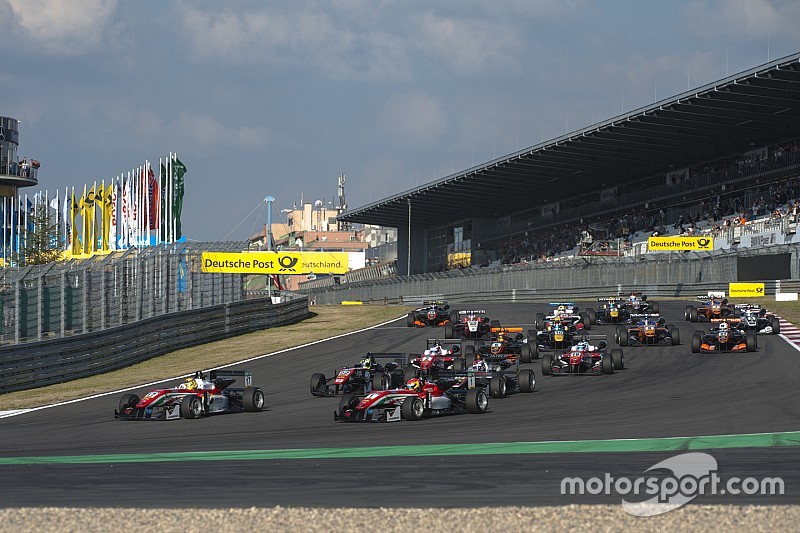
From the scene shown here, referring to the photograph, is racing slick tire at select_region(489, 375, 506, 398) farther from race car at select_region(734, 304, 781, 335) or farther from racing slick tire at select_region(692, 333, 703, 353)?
race car at select_region(734, 304, 781, 335)

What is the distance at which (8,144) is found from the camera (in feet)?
244

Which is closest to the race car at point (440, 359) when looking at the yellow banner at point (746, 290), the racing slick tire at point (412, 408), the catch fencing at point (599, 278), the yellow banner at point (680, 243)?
the racing slick tire at point (412, 408)

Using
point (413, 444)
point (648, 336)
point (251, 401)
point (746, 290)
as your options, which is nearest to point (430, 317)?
point (648, 336)

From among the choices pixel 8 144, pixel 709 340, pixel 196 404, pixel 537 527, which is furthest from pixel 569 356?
pixel 8 144

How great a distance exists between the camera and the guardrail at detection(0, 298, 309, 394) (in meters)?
22.3

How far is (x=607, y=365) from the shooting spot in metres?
21.7

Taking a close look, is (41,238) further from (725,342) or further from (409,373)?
(409,373)

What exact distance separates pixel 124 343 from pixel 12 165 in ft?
170

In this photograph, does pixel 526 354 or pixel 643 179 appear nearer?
pixel 526 354

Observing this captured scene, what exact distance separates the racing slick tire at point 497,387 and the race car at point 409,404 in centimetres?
150

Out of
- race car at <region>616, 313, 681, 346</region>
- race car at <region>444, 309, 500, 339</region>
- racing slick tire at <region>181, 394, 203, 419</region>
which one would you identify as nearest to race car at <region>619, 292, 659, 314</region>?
race car at <region>444, 309, 500, 339</region>

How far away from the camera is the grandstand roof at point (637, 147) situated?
4791cm

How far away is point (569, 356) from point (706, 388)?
3641mm

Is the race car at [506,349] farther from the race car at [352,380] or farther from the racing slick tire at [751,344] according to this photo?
the racing slick tire at [751,344]
